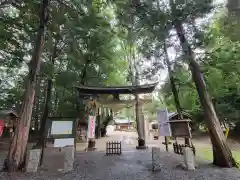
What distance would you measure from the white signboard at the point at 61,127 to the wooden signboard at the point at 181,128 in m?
4.46

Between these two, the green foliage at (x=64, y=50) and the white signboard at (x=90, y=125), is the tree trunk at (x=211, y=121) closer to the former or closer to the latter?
the green foliage at (x=64, y=50)

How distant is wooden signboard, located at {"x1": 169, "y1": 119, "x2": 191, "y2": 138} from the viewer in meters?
7.40

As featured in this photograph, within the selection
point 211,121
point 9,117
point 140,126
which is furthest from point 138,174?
point 9,117

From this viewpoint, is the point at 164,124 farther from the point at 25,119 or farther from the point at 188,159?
the point at 25,119

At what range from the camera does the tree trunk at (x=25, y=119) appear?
18.8 feet

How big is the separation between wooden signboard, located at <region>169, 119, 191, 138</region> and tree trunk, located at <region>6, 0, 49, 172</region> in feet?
19.4

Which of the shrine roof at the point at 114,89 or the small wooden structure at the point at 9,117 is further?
the small wooden structure at the point at 9,117

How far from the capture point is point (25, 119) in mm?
6090

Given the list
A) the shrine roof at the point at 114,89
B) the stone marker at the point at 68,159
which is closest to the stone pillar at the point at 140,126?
the shrine roof at the point at 114,89

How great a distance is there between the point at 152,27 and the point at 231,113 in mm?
11118

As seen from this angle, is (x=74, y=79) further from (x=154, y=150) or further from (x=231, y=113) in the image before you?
(x=231, y=113)

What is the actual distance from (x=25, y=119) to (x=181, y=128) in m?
6.21

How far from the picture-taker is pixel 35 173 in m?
5.49

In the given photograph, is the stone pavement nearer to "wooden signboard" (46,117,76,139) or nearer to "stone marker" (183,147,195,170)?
"stone marker" (183,147,195,170)
